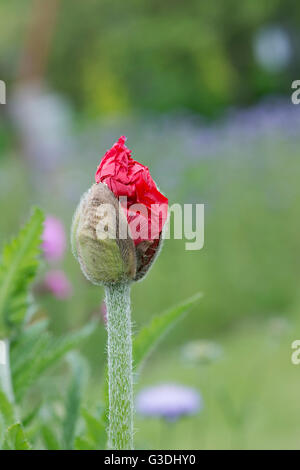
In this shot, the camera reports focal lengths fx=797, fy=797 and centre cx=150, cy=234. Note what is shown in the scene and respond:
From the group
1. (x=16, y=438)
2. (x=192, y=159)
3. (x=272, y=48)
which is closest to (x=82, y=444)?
(x=16, y=438)

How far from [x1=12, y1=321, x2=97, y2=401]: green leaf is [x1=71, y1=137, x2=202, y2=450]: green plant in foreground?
21 centimetres

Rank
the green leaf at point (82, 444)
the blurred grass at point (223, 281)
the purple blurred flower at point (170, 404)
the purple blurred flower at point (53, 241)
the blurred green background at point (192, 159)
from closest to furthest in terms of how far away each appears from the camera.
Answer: the green leaf at point (82, 444) → the purple blurred flower at point (170, 404) → the purple blurred flower at point (53, 241) → the blurred grass at point (223, 281) → the blurred green background at point (192, 159)

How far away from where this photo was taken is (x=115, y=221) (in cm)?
44

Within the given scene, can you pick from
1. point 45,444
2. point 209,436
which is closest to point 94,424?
point 45,444

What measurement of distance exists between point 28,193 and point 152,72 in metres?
4.31

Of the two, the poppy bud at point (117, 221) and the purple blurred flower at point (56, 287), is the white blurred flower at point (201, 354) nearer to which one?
the purple blurred flower at point (56, 287)

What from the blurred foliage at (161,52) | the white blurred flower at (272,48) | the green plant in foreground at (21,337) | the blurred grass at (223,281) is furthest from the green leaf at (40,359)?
the white blurred flower at (272,48)

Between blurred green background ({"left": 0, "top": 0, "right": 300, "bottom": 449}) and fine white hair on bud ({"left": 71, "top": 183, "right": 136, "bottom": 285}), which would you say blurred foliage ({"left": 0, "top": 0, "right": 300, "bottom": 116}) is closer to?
blurred green background ({"left": 0, "top": 0, "right": 300, "bottom": 449})

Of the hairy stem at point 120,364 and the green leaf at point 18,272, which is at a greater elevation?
the green leaf at point 18,272

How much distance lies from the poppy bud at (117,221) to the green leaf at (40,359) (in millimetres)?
234

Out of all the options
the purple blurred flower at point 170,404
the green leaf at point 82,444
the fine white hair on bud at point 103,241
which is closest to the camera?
the fine white hair on bud at point 103,241

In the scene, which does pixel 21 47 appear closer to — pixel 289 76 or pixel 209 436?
pixel 289 76

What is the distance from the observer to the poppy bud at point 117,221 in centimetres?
Answer: 44

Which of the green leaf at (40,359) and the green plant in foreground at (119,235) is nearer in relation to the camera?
the green plant in foreground at (119,235)
